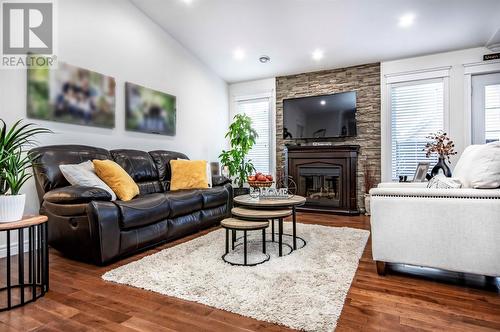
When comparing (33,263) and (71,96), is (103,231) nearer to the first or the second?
(33,263)

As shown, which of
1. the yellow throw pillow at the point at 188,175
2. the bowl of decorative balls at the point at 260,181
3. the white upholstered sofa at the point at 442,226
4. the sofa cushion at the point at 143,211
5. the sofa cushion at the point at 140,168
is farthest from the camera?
the yellow throw pillow at the point at 188,175

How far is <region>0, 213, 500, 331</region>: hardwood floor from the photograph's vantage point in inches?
63.3

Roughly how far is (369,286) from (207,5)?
3906mm

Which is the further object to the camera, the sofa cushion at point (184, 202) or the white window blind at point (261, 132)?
the white window blind at point (261, 132)

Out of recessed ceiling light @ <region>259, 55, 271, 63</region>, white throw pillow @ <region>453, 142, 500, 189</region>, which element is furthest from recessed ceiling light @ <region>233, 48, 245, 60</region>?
white throw pillow @ <region>453, 142, 500, 189</region>

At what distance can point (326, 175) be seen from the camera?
522cm

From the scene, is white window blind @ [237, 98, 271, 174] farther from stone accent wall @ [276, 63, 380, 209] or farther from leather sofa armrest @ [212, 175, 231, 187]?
leather sofa armrest @ [212, 175, 231, 187]

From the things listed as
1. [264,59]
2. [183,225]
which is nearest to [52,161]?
[183,225]

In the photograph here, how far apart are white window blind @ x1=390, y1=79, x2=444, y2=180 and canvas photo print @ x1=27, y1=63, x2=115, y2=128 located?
4398 millimetres

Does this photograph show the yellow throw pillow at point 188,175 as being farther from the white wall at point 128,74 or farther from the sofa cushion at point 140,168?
the white wall at point 128,74

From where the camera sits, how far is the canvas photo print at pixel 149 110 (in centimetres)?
420

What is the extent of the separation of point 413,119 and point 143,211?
435 cm

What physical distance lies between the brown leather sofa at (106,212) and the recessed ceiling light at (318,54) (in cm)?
289

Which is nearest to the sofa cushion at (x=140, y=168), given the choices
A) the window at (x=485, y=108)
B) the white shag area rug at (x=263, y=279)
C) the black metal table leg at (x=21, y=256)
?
the white shag area rug at (x=263, y=279)
